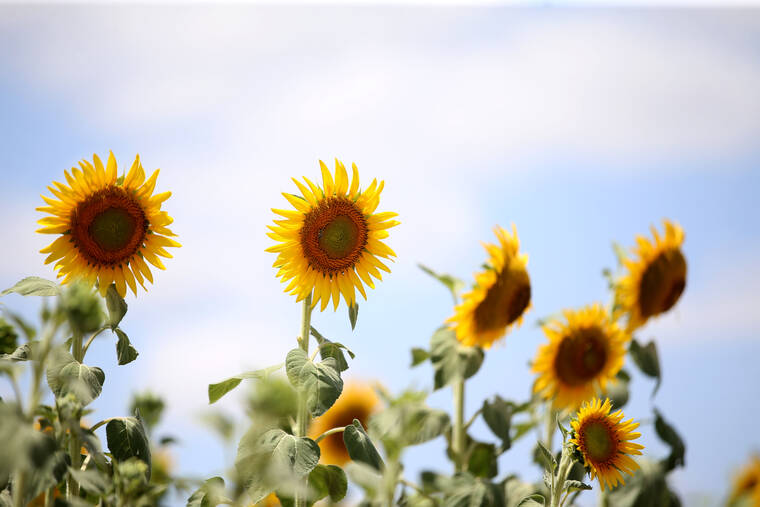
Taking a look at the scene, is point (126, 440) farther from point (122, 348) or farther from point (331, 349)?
point (331, 349)

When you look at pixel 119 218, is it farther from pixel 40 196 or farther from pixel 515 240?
pixel 515 240

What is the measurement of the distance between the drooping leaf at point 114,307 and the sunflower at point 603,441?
80cm

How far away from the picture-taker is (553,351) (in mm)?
2061

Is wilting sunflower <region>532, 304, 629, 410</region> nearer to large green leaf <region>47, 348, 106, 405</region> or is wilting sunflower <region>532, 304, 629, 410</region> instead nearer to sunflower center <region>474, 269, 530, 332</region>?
sunflower center <region>474, 269, 530, 332</region>

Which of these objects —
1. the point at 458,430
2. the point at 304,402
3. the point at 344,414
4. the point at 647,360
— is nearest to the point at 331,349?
the point at 304,402

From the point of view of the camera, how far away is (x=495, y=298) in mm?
1809

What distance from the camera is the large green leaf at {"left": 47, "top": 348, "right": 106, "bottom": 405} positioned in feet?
3.73

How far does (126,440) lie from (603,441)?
775mm

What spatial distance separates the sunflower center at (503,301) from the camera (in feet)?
5.92

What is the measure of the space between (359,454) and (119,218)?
612mm

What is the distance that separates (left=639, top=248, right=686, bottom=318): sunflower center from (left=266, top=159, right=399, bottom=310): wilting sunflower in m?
1.03

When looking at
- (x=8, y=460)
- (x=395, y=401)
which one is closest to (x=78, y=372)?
(x=8, y=460)

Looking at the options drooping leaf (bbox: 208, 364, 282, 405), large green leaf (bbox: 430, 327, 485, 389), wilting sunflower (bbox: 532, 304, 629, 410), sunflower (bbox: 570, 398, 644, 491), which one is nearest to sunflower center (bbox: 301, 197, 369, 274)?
drooping leaf (bbox: 208, 364, 282, 405)

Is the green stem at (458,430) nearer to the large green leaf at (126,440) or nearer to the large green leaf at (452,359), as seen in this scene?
the large green leaf at (452,359)
